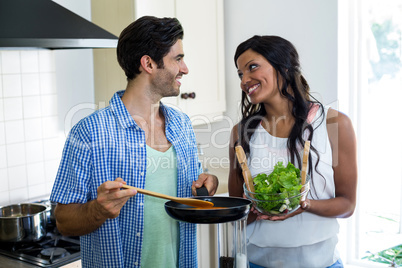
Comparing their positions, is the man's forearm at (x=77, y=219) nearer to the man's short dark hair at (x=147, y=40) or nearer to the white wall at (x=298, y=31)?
the man's short dark hair at (x=147, y=40)

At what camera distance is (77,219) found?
53.1 inches

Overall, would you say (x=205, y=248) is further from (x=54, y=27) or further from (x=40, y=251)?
(x=54, y=27)

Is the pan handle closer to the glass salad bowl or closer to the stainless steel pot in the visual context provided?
the glass salad bowl

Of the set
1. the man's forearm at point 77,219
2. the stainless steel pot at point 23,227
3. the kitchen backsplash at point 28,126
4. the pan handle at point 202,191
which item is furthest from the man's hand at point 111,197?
the kitchen backsplash at point 28,126

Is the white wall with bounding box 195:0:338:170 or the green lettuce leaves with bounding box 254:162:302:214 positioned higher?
the white wall with bounding box 195:0:338:170

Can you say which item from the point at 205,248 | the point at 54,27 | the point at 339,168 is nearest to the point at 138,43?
the point at 54,27

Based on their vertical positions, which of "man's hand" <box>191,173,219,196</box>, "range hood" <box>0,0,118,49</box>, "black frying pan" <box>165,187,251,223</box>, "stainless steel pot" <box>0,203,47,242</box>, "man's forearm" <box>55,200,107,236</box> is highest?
"range hood" <box>0,0,118,49</box>

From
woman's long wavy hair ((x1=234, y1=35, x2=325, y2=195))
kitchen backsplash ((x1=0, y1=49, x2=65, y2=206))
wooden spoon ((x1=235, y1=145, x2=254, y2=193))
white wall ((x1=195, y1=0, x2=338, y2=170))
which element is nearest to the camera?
wooden spoon ((x1=235, y1=145, x2=254, y2=193))

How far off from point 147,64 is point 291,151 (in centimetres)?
55

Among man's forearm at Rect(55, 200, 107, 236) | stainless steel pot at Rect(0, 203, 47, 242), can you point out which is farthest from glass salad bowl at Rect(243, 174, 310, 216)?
stainless steel pot at Rect(0, 203, 47, 242)

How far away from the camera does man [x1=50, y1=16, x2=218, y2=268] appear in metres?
1.37

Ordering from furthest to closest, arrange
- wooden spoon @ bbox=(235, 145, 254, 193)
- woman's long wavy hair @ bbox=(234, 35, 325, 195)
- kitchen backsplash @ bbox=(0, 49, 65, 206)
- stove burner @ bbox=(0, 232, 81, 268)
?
kitchen backsplash @ bbox=(0, 49, 65, 206), stove burner @ bbox=(0, 232, 81, 268), woman's long wavy hair @ bbox=(234, 35, 325, 195), wooden spoon @ bbox=(235, 145, 254, 193)

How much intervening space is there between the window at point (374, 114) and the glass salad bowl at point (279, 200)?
1464 millimetres

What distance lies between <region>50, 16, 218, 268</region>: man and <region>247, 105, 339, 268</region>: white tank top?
20 cm
